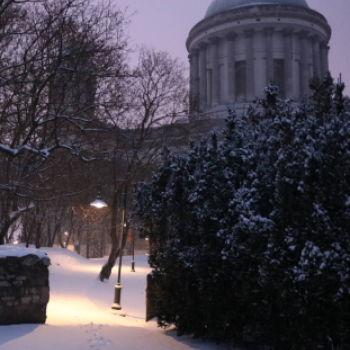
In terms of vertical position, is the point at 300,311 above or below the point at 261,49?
below

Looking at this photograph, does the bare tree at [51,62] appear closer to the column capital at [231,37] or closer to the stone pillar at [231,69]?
the stone pillar at [231,69]

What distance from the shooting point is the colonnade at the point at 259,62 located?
185ft

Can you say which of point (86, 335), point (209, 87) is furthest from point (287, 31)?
point (86, 335)

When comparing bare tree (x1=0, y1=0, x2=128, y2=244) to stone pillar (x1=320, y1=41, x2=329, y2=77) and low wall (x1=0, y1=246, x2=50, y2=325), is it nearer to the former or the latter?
low wall (x1=0, y1=246, x2=50, y2=325)

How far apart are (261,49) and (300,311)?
54882 mm

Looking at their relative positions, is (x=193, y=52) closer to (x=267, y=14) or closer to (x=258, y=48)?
(x=258, y=48)

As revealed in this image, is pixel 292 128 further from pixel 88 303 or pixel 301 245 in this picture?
pixel 88 303

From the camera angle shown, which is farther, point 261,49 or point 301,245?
point 261,49

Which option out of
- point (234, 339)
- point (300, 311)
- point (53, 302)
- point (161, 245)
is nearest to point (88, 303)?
point (53, 302)

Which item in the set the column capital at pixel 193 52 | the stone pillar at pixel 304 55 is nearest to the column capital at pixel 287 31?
the stone pillar at pixel 304 55

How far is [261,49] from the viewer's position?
57406 mm

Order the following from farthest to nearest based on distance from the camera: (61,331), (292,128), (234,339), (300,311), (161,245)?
(161,245)
(61,331)
(234,339)
(292,128)
(300,311)

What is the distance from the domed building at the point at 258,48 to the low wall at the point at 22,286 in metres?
45.0

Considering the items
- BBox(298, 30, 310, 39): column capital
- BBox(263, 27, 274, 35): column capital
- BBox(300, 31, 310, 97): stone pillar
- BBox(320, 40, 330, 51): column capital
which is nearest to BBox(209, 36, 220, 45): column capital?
BBox(263, 27, 274, 35): column capital
